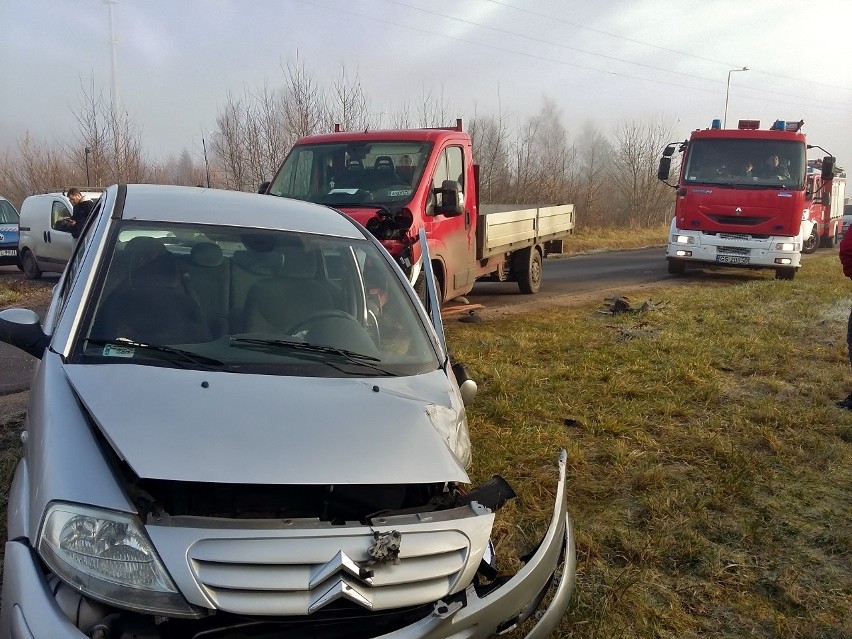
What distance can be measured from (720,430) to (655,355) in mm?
2211

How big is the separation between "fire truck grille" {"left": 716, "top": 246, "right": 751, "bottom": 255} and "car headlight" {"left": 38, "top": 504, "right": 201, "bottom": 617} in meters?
14.0

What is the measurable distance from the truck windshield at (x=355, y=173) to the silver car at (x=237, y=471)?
4690mm

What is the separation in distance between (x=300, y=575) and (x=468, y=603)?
52cm

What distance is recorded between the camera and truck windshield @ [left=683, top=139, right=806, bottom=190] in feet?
45.6

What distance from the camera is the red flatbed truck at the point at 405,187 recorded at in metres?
7.77

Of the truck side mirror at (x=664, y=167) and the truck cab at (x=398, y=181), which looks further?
the truck side mirror at (x=664, y=167)

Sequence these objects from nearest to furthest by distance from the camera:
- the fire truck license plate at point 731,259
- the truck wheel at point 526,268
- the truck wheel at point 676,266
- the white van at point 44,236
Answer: the truck wheel at point 526,268, the white van at point 44,236, the fire truck license plate at point 731,259, the truck wheel at point 676,266

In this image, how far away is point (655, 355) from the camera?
7625 mm

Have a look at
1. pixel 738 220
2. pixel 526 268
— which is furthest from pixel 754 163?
pixel 526 268

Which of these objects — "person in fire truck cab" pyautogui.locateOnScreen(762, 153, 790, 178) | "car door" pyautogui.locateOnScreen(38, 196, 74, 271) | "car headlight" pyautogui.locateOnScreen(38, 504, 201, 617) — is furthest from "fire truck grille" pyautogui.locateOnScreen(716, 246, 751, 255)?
"car headlight" pyautogui.locateOnScreen(38, 504, 201, 617)

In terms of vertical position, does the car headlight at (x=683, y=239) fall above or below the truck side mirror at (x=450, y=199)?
below

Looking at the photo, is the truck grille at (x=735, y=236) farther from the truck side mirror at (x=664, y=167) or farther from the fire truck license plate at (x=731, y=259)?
the truck side mirror at (x=664, y=167)

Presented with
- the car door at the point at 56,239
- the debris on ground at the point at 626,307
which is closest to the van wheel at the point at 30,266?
the car door at the point at 56,239

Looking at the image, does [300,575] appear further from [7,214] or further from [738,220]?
[7,214]
